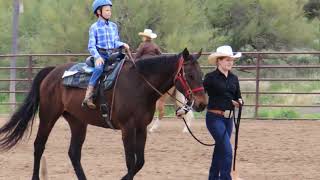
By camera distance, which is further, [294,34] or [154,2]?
[294,34]

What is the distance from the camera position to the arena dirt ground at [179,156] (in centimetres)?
741

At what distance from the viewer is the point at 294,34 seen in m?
28.0

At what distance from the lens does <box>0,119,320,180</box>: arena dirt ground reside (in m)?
7.41

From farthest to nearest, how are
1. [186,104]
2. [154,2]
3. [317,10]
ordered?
[317,10], [154,2], [186,104]

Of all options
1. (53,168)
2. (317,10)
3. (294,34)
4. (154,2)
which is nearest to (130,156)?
(53,168)

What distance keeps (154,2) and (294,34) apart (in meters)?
7.47

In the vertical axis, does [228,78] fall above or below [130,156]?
above

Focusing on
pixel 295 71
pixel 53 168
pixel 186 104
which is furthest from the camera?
pixel 295 71

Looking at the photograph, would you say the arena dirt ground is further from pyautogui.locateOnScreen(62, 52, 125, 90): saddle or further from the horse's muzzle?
the horse's muzzle

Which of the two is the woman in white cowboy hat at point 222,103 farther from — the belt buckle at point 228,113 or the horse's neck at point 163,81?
the horse's neck at point 163,81

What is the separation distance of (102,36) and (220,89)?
1.45m

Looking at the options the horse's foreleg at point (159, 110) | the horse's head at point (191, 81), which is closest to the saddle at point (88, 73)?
the horse's head at point (191, 81)

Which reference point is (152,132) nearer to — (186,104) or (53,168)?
(53,168)

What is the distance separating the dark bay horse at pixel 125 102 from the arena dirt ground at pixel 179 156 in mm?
575
